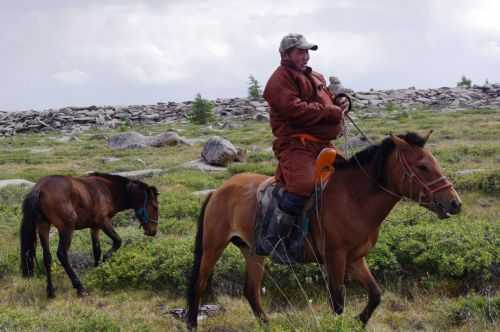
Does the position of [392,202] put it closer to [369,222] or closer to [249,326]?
[369,222]

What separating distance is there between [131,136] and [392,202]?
2326 cm

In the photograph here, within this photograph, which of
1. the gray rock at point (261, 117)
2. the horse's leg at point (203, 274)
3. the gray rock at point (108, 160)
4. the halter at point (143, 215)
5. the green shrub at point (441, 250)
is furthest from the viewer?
the gray rock at point (261, 117)

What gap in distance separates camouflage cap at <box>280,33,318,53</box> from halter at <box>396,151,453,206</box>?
55.7 inches

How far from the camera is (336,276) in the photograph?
5.62m

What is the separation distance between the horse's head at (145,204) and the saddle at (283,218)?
4.23 metres

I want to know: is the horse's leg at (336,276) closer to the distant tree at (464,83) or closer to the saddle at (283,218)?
the saddle at (283,218)

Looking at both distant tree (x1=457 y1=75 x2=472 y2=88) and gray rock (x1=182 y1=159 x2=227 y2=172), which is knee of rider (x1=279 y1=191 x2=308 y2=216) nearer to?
gray rock (x1=182 y1=159 x2=227 y2=172)

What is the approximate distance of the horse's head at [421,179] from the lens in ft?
17.3

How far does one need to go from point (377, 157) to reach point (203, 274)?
2492 millimetres

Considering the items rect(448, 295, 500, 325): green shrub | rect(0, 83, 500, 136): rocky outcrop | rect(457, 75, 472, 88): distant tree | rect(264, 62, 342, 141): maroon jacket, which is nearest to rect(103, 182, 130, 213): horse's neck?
rect(264, 62, 342, 141): maroon jacket

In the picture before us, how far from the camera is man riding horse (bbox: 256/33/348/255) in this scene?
577cm

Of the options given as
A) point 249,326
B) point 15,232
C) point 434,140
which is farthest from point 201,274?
point 434,140

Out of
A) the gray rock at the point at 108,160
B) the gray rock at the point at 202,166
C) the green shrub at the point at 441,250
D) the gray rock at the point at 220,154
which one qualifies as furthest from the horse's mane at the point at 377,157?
the gray rock at the point at 108,160

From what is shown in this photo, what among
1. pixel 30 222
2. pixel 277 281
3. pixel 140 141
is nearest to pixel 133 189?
pixel 30 222
